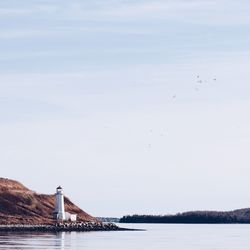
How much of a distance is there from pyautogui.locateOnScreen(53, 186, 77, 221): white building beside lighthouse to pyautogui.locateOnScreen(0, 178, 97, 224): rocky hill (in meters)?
1.28

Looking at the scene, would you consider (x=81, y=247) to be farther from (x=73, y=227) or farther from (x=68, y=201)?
(x=68, y=201)

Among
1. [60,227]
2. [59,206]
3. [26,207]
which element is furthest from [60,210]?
[26,207]

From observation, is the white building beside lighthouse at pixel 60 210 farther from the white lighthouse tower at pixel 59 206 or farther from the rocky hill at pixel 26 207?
the rocky hill at pixel 26 207

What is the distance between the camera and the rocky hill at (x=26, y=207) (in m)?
142

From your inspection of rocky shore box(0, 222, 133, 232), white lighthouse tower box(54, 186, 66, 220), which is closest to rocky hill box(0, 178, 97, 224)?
white lighthouse tower box(54, 186, 66, 220)

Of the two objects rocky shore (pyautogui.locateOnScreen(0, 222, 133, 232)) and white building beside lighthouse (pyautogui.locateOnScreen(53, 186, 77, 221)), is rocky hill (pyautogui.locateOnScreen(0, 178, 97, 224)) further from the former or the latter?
rocky shore (pyautogui.locateOnScreen(0, 222, 133, 232))

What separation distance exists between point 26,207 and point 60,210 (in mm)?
8294

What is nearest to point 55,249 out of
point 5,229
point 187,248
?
point 187,248

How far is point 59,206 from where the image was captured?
14088 cm

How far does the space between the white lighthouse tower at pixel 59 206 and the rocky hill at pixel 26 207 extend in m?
1.24

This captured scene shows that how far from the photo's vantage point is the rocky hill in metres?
142

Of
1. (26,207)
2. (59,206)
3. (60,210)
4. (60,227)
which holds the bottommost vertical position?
(60,227)

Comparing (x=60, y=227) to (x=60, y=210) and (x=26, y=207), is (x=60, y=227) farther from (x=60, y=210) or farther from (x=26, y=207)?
(x=26, y=207)

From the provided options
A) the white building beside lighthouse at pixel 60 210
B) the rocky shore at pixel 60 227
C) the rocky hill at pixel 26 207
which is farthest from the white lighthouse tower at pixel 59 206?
the rocky shore at pixel 60 227
